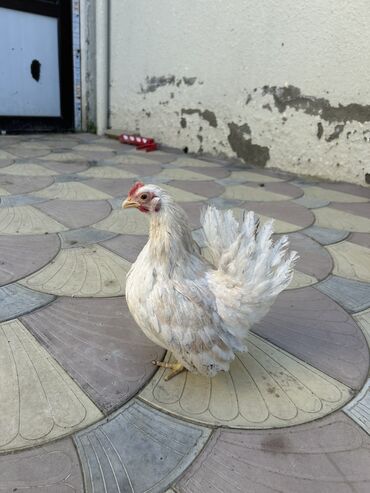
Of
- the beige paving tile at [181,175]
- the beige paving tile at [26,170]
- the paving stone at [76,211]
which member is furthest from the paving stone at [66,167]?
the paving stone at [76,211]

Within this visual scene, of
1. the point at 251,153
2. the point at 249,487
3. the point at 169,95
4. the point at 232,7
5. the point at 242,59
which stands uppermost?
the point at 232,7

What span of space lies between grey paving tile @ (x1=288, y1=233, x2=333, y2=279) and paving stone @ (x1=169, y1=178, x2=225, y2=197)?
1438 mm

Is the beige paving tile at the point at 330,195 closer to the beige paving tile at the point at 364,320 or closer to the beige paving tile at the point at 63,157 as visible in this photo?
the beige paving tile at the point at 364,320

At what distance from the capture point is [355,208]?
429 cm

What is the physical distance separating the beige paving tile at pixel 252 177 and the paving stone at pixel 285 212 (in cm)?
112

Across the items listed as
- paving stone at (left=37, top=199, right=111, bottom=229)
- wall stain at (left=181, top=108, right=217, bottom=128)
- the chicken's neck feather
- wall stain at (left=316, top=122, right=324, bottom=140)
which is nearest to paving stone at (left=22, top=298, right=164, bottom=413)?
the chicken's neck feather

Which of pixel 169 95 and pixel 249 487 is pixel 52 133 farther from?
pixel 249 487

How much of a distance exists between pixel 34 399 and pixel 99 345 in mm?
410

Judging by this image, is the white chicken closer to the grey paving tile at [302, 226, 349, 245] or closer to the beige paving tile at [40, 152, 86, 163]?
the grey paving tile at [302, 226, 349, 245]

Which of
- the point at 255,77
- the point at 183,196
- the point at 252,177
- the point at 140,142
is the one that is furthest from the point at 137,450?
the point at 140,142

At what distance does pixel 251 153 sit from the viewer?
6309 millimetres

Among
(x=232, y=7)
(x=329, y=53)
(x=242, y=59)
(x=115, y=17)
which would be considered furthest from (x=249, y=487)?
(x=115, y=17)

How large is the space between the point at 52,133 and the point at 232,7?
4.90m

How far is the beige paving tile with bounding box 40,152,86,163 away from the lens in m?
5.94
